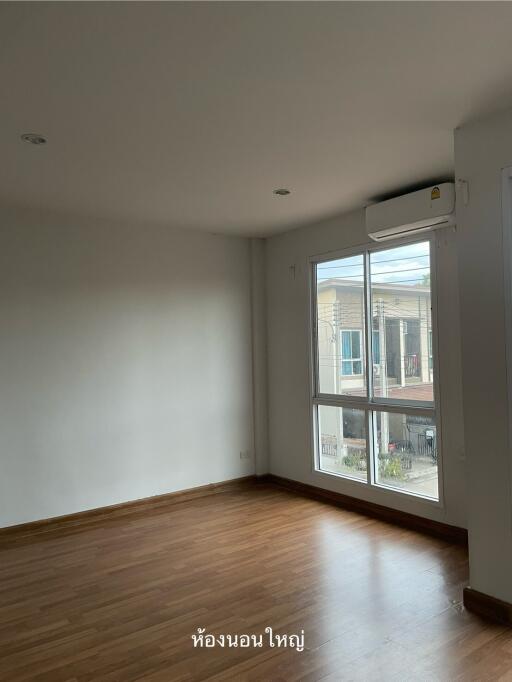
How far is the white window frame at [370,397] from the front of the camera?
3.95 metres

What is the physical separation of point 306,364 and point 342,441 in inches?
32.8

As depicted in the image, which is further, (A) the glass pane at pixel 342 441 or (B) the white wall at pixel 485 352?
(A) the glass pane at pixel 342 441

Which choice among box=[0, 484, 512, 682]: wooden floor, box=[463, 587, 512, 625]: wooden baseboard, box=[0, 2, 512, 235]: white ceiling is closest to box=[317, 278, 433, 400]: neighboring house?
box=[0, 2, 512, 235]: white ceiling

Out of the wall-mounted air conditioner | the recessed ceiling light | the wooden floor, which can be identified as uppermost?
the recessed ceiling light

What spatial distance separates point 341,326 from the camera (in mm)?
4824

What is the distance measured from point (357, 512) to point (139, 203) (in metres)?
3.24

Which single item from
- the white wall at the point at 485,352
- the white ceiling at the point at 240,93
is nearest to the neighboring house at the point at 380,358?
the white ceiling at the point at 240,93

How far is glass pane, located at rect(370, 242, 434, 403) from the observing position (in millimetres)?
4062

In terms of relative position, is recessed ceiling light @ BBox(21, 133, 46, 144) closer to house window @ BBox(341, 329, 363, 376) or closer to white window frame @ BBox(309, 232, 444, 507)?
white window frame @ BBox(309, 232, 444, 507)

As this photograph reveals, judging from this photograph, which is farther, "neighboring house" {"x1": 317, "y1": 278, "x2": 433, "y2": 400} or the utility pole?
the utility pole

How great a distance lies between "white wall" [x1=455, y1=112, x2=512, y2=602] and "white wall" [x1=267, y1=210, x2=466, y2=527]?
106 centimetres

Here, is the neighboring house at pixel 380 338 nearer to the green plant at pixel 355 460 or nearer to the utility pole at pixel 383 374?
the utility pole at pixel 383 374

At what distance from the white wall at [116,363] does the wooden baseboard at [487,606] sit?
2.93m

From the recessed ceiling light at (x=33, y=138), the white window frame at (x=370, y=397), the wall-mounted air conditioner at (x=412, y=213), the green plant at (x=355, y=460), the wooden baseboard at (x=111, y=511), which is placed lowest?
the wooden baseboard at (x=111, y=511)
